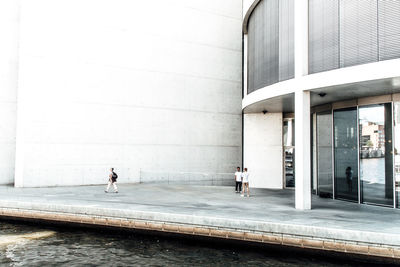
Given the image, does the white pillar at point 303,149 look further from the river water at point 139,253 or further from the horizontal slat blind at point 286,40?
the river water at point 139,253

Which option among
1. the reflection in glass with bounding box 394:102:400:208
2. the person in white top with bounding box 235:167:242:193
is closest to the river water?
the reflection in glass with bounding box 394:102:400:208

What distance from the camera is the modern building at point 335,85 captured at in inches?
520

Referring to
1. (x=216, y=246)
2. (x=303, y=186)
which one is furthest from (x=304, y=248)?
(x=303, y=186)

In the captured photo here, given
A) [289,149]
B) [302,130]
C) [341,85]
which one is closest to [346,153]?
[302,130]

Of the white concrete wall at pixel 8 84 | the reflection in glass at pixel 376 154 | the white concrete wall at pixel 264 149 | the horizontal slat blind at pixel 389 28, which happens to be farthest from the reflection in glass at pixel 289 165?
the white concrete wall at pixel 8 84

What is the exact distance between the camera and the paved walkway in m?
10.6

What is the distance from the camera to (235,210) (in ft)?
46.3

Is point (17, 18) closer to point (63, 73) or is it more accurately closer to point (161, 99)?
point (63, 73)

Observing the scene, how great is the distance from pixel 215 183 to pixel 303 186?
12.8 m

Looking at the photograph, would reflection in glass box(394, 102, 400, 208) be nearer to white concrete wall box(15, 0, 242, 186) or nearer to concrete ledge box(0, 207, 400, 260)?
concrete ledge box(0, 207, 400, 260)

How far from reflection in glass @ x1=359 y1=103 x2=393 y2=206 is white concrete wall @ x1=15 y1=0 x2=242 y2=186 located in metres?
12.3

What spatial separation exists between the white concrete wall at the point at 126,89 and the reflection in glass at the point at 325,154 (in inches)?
368

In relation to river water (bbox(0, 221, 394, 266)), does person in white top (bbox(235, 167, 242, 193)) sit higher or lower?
higher

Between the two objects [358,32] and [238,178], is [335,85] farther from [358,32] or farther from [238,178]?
[238,178]
